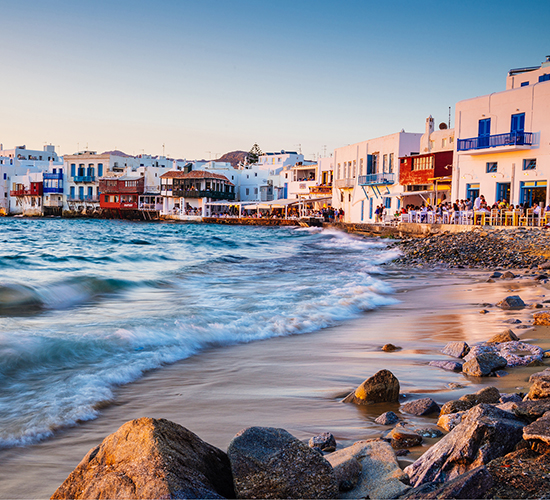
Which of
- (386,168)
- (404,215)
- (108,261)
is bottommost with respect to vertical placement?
(108,261)

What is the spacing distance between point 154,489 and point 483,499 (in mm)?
1287

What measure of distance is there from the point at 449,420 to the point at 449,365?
1848 mm

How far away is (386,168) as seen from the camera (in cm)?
4266

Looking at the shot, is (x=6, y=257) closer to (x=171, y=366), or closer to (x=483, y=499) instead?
(x=171, y=366)

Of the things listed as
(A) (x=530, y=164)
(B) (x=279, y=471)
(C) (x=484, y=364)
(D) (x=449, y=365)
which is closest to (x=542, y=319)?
(D) (x=449, y=365)

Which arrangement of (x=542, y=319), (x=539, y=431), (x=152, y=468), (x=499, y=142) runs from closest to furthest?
1. (x=152, y=468)
2. (x=539, y=431)
3. (x=542, y=319)
4. (x=499, y=142)

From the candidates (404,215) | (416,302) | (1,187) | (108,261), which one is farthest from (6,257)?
(1,187)

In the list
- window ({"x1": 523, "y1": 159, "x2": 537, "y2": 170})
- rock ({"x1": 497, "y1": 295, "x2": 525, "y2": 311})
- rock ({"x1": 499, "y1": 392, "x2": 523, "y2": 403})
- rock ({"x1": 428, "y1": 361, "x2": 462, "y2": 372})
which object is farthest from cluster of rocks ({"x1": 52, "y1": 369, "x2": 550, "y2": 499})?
window ({"x1": 523, "y1": 159, "x2": 537, "y2": 170})

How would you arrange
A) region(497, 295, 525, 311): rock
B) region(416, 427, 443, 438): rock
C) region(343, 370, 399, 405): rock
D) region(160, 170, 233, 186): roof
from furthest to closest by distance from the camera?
region(160, 170, 233, 186): roof
region(497, 295, 525, 311): rock
region(343, 370, 399, 405): rock
region(416, 427, 443, 438): rock

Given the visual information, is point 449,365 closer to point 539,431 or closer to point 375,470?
point 375,470

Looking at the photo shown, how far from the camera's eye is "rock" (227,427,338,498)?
2.24 meters

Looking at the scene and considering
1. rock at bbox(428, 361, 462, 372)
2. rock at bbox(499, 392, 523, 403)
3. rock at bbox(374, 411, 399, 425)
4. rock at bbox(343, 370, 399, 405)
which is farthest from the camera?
rock at bbox(428, 361, 462, 372)

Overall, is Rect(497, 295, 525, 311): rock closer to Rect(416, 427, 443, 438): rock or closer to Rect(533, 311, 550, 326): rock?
Rect(533, 311, 550, 326): rock

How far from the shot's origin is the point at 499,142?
1081 inches
